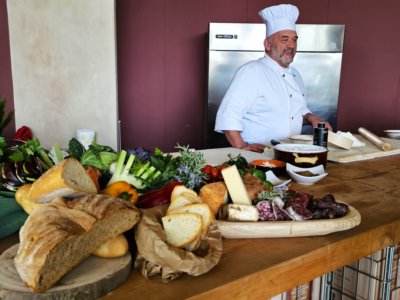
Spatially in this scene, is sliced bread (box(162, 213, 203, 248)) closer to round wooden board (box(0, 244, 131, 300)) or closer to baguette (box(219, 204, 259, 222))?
round wooden board (box(0, 244, 131, 300))

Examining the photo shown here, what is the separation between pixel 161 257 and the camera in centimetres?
96

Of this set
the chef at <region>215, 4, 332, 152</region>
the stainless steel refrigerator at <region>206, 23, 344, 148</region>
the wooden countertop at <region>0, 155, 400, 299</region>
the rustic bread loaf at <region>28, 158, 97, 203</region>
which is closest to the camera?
the wooden countertop at <region>0, 155, 400, 299</region>

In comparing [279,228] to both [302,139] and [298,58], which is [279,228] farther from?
[298,58]

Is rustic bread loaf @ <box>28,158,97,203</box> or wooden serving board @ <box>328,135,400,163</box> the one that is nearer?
rustic bread loaf @ <box>28,158,97,203</box>

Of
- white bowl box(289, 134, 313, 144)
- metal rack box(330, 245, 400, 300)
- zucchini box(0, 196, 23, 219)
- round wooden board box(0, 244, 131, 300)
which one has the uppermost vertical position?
zucchini box(0, 196, 23, 219)

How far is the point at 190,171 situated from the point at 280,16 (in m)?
2.24

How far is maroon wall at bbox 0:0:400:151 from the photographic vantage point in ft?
14.4

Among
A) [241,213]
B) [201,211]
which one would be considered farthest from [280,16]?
[201,211]

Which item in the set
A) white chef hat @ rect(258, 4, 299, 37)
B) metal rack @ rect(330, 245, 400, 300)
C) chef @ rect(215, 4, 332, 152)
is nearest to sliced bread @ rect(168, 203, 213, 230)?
metal rack @ rect(330, 245, 400, 300)

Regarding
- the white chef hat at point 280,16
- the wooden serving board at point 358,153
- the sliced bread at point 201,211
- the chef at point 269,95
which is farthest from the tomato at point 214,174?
the white chef hat at point 280,16

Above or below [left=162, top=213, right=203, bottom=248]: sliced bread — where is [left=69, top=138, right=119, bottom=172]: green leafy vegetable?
above

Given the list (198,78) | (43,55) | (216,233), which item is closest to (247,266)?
(216,233)

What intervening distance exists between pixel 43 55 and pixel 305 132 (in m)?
2.58

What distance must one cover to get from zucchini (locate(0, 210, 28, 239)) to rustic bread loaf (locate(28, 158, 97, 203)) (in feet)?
0.33
